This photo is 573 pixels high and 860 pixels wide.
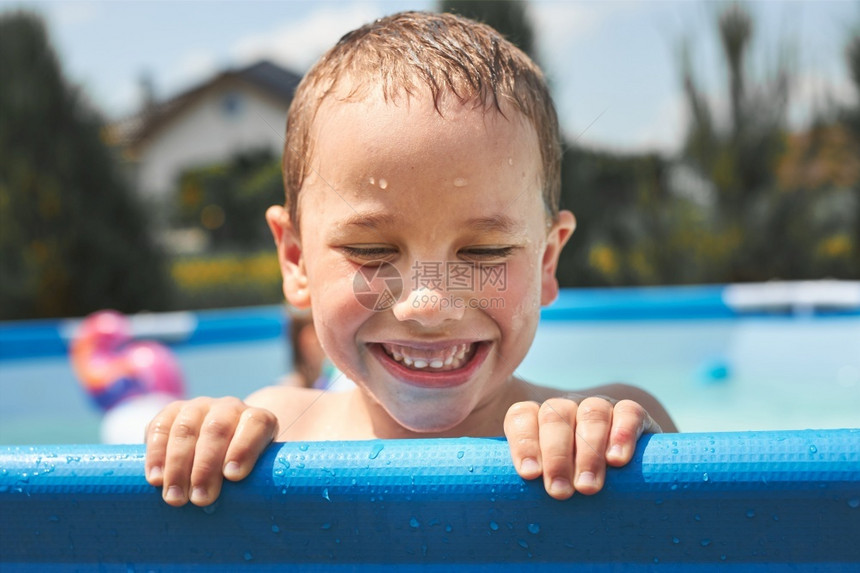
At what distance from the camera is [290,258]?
200cm

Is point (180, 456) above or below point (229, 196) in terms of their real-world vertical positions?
above

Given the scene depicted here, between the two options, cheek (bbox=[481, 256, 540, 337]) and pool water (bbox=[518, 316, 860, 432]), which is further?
pool water (bbox=[518, 316, 860, 432])

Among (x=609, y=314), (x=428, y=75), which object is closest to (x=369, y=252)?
(x=428, y=75)

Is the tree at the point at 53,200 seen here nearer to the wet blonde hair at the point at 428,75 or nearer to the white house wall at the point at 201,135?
the wet blonde hair at the point at 428,75

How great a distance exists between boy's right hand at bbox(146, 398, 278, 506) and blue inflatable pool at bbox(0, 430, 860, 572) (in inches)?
1.0

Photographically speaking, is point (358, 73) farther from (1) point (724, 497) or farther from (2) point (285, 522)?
(1) point (724, 497)

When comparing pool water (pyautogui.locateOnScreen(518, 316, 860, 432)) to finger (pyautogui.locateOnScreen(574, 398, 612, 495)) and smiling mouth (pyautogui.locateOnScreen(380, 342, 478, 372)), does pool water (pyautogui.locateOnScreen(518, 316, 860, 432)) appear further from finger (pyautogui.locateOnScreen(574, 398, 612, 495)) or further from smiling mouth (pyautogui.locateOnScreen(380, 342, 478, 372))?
finger (pyautogui.locateOnScreen(574, 398, 612, 495))

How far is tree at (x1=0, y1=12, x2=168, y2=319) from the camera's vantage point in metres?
9.77

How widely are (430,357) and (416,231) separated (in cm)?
31

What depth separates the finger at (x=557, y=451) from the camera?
3.79ft

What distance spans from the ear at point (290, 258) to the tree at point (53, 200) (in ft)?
29.0

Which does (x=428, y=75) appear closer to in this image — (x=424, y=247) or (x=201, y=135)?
(x=424, y=247)

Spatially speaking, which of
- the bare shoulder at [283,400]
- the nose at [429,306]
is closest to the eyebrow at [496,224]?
the nose at [429,306]

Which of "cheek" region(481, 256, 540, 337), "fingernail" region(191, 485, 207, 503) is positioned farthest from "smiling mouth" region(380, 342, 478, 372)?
"fingernail" region(191, 485, 207, 503)
